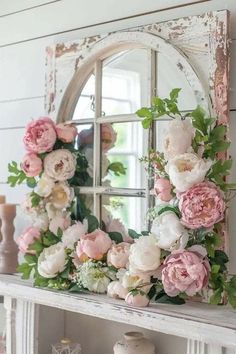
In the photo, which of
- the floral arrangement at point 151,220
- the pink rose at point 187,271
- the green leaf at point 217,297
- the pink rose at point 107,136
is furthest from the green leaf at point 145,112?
the green leaf at point 217,297

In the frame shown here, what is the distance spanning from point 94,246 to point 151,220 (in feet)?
0.58

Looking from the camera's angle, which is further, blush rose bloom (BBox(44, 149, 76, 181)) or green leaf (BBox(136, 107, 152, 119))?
blush rose bloom (BBox(44, 149, 76, 181))

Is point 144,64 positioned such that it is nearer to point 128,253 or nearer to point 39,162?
point 39,162

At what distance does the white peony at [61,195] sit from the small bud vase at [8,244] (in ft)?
0.69

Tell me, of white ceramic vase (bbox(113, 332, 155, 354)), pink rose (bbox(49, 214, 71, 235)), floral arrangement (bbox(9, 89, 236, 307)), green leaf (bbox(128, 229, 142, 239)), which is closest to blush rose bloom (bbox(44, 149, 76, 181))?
floral arrangement (bbox(9, 89, 236, 307))

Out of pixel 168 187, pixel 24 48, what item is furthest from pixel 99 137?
pixel 24 48

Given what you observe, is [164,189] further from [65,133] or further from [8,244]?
[8,244]

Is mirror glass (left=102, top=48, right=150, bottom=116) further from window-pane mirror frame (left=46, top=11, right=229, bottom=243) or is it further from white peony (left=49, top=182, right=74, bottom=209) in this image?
white peony (left=49, top=182, right=74, bottom=209)

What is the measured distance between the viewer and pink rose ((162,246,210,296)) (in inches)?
53.9

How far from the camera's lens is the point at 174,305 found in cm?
145

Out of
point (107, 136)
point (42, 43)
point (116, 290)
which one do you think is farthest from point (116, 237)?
point (42, 43)

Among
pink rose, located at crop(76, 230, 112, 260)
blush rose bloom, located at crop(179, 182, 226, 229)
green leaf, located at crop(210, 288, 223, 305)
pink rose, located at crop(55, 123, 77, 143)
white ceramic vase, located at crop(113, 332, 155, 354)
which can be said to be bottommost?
white ceramic vase, located at crop(113, 332, 155, 354)

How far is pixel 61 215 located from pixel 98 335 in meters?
0.39

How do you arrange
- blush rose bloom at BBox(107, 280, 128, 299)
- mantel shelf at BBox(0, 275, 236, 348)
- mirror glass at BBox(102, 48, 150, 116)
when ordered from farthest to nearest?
1. mirror glass at BBox(102, 48, 150, 116)
2. blush rose bloom at BBox(107, 280, 128, 299)
3. mantel shelf at BBox(0, 275, 236, 348)
